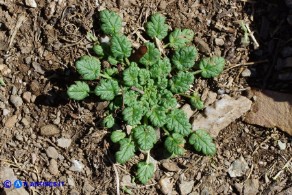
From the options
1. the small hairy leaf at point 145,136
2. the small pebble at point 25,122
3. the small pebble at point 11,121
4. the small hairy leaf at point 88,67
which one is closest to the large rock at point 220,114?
the small hairy leaf at point 145,136

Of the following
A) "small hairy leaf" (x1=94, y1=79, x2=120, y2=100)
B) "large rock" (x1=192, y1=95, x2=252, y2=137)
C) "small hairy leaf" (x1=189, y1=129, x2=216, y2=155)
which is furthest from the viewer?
"large rock" (x1=192, y1=95, x2=252, y2=137)

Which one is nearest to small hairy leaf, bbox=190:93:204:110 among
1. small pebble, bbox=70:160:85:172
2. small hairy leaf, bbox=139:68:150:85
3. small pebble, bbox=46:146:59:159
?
small hairy leaf, bbox=139:68:150:85

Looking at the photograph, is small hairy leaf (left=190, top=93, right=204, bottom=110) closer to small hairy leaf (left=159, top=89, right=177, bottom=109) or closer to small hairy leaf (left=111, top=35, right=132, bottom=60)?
small hairy leaf (left=159, top=89, right=177, bottom=109)

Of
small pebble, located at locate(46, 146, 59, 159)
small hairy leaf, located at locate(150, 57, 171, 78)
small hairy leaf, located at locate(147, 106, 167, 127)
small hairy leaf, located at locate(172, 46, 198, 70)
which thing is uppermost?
small hairy leaf, located at locate(172, 46, 198, 70)

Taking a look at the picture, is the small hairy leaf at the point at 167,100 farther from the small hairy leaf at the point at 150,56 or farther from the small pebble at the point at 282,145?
the small pebble at the point at 282,145

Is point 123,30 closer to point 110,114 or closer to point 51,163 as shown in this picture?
point 110,114

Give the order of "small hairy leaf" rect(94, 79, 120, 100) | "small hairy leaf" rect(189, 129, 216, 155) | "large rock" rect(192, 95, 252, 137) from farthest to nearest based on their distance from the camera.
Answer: "large rock" rect(192, 95, 252, 137)
"small hairy leaf" rect(189, 129, 216, 155)
"small hairy leaf" rect(94, 79, 120, 100)

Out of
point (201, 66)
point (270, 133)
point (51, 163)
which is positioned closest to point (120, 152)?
point (51, 163)
